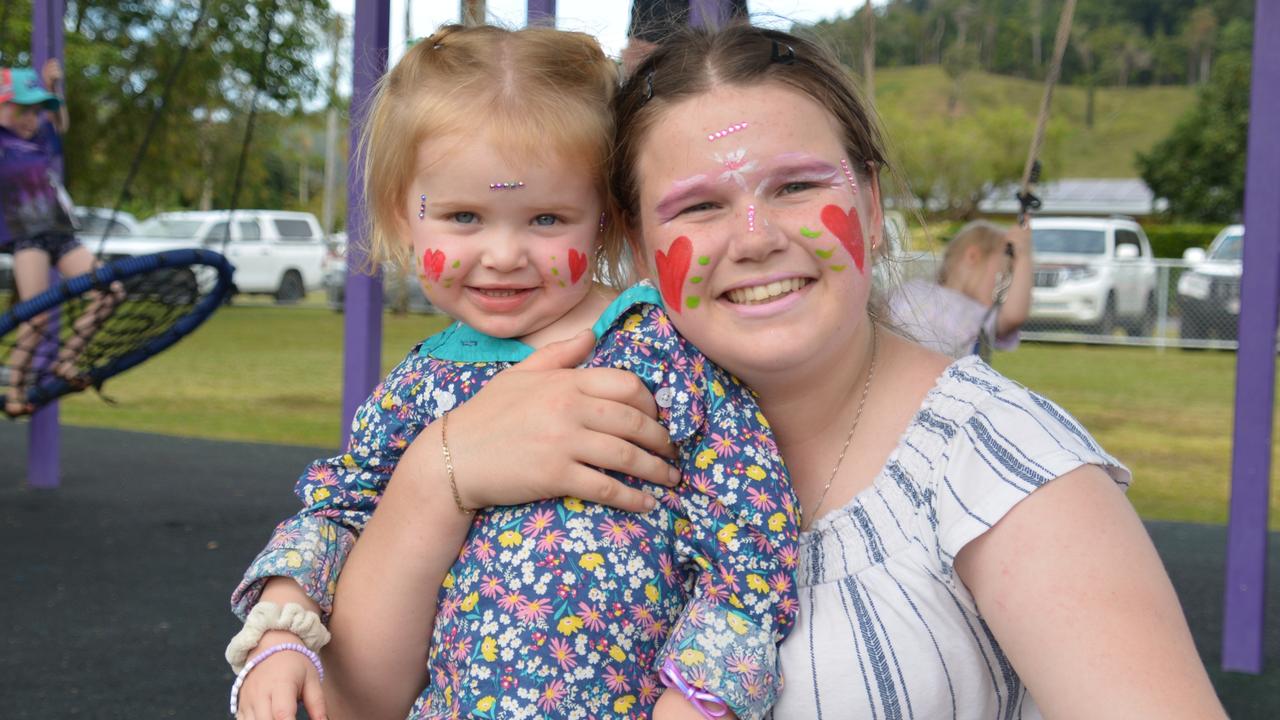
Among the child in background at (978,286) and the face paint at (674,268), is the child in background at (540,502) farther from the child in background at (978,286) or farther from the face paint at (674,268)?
the child in background at (978,286)

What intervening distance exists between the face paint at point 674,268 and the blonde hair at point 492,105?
25 centimetres

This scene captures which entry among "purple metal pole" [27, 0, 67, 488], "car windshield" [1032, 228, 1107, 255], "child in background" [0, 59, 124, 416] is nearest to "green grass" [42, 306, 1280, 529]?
"purple metal pole" [27, 0, 67, 488]

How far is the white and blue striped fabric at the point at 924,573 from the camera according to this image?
1.31 meters

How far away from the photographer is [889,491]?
1415 millimetres

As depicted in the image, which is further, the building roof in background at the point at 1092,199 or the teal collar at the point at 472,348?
the building roof in background at the point at 1092,199

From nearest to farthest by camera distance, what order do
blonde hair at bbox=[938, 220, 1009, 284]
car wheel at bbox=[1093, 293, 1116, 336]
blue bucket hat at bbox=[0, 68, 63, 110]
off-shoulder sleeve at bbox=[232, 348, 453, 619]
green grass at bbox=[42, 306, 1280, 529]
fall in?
off-shoulder sleeve at bbox=[232, 348, 453, 619] → blonde hair at bbox=[938, 220, 1009, 284] → blue bucket hat at bbox=[0, 68, 63, 110] → green grass at bbox=[42, 306, 1280, 529] → car wheel at bbox=[1093, 293, 1116, 336]

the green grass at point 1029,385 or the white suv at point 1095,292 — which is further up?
the white suv at point 1095,292

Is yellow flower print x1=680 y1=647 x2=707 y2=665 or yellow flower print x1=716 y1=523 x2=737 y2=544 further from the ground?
yellow flower print x1=716 y1=523 x2=737 y2=544

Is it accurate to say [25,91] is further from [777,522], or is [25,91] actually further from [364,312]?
[777,522]

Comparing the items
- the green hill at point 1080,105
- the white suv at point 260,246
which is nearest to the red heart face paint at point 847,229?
the white suv at point 260,246

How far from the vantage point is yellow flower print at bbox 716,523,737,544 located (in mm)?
1378

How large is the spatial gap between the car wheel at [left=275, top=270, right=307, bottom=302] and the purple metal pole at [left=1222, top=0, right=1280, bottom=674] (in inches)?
849

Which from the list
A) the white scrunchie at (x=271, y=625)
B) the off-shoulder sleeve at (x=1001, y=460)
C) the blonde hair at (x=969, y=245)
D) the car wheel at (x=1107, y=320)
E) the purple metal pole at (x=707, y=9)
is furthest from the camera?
the car wheel at (x=1107, y=320)

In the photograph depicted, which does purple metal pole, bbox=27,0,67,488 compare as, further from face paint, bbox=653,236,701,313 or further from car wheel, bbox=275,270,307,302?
car wheel, bbox=275,270,307,302
